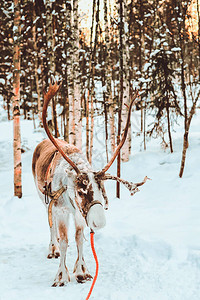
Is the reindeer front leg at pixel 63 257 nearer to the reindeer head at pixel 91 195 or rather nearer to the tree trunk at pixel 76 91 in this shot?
the reindeer head at pixel 91 195

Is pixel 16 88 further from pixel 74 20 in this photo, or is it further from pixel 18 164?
pixel 74 20

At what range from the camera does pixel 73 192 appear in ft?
10.7

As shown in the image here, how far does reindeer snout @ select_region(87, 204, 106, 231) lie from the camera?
9.45ft

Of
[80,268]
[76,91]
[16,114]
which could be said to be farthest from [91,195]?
[76,91]

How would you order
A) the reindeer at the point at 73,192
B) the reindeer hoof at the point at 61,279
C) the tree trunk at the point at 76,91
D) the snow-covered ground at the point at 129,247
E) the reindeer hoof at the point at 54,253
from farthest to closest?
the tree trunk at the point at 76,91, the reindeer hoof at the point at 54,253, the reindeer hoof at the point at 61,279, the snow-covered ground at the point at 129,247, the reindeer at the point at 73,192

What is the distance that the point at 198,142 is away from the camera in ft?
34.1

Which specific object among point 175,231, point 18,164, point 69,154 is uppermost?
point 69,154

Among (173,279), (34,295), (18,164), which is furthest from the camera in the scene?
(18,164)

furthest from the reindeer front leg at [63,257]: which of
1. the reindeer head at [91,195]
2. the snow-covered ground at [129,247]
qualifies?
the reindeer head at [91,195]

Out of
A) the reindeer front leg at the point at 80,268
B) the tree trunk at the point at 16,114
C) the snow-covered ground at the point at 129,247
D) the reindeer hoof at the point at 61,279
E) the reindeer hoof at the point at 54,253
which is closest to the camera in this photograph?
the snow-covered ground at the point at 129,247

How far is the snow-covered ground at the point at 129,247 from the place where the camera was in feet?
10.9

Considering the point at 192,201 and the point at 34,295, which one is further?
the point at 192,201

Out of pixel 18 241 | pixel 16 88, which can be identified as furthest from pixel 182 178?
pixel 16 88

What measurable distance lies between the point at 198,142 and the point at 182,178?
3.18 meters
